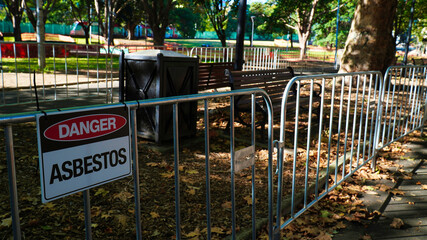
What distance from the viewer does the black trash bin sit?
561 centimetres

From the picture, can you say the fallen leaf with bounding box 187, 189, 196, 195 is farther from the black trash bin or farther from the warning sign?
the warning sign

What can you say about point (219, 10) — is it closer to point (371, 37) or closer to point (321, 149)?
point (371, 37)

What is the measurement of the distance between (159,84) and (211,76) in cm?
299

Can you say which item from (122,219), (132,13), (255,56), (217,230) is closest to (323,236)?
(217,230)

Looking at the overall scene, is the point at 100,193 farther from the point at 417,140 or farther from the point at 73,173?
the point at 417,140

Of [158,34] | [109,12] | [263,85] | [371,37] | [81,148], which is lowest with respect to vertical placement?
[263,85]

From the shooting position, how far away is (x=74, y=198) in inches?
154

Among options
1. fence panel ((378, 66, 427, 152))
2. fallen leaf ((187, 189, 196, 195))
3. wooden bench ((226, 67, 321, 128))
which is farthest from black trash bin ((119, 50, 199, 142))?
fence panel ((378, 66, 427, 152))

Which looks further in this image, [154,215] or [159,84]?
[159,84]

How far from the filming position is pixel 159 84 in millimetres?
5535

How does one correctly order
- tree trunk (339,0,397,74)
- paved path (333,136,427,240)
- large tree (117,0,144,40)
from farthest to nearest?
large tree (117,0,144,40) → tree trunk (339,0,397,74) → paved path (333,136,427,240)

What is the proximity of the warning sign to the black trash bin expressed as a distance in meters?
3.55

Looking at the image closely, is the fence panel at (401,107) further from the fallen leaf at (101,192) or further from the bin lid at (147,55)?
the fallen leaf at (101,192)

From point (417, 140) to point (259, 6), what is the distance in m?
41.9
